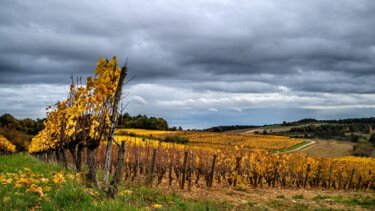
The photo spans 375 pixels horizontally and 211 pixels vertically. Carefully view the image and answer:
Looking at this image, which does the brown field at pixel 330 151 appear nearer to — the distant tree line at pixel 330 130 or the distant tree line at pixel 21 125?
the distant tree line at pixel 330 130

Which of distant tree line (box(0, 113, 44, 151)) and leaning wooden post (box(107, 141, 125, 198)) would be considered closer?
leaning wooden post (box(107, 141, 125, 198))

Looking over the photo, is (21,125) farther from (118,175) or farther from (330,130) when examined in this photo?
(330,130)

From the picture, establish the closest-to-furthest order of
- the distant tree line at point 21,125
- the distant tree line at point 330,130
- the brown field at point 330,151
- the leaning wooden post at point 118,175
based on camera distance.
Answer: the leaning wooden post at point 118,175, the brown field at point 330,151, the distant tree line at point 21,125, the distant tree line at point 330,130

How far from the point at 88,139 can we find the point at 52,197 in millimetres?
1996

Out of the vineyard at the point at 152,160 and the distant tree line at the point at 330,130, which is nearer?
the vineyard at the point at 152,160

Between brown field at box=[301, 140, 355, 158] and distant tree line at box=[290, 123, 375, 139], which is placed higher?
distant tree line at box=[290, 123, 375, 139]

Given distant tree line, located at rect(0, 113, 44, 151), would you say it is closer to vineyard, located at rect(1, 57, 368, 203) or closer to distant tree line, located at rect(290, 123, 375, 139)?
vineyard, located at rect(1, 57, 368, 203)

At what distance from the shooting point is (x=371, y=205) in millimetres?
12547

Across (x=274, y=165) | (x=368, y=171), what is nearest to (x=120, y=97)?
(x=274, y=165)

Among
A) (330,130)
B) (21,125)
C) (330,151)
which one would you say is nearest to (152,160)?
(330,151)

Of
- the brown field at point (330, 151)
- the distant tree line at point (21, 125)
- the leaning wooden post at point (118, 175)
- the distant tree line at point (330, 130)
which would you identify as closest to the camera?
the leaning wooden post at point (118, 175)

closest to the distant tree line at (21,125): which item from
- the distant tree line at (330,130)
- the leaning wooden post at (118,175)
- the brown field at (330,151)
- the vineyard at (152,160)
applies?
the vineyard at (152,160)

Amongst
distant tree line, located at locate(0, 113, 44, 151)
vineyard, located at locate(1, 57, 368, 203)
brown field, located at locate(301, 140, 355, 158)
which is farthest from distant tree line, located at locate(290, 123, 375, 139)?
distant tree line, located at locate(0, 113, 44, 151)

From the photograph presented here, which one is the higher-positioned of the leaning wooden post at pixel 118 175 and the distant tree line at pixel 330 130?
the leaning wooden post at pixel 118 175
